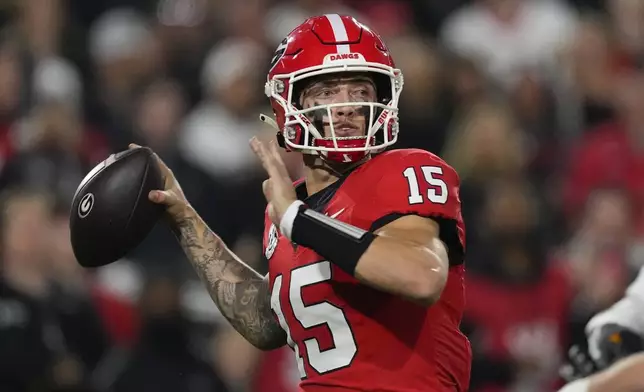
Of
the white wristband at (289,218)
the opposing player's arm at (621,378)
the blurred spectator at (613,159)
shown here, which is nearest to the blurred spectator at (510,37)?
the blurred spectator at (613,159)

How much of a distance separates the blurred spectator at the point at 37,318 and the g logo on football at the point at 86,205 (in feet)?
8.00

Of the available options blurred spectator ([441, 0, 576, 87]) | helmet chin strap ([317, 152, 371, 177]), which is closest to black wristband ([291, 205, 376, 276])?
helmet chin strap ([317, 152, 371, 177])

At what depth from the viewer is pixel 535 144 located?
801 cm

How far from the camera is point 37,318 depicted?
6379mm

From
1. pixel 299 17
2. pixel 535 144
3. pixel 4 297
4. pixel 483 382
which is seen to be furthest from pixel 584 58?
pixel 4 297

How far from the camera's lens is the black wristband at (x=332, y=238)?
3.28 m

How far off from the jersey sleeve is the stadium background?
3.10 metres

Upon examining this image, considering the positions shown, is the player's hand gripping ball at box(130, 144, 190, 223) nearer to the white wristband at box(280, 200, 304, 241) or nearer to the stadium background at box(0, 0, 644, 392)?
the white wristband at box(280, 200, 304, 241)

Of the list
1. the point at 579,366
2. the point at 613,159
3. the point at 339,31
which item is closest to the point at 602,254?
the point at 613,159

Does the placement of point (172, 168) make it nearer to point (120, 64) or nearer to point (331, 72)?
point (120, 64)

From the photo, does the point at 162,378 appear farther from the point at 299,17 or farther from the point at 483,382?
the point at 299,17

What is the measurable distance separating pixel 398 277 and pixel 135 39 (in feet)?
17.3

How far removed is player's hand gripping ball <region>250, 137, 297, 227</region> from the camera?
3455mm

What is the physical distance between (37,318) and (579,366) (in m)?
3.04
